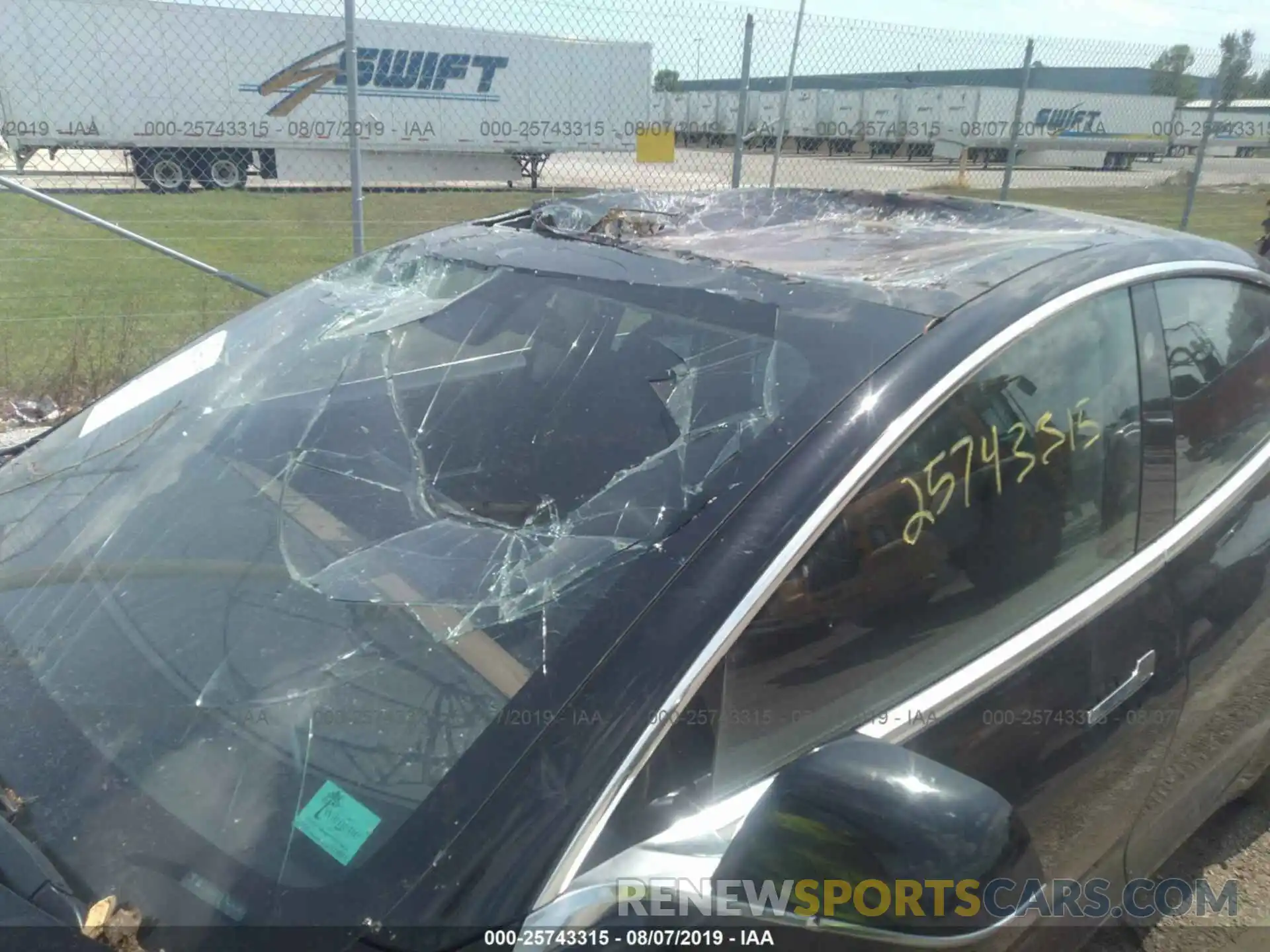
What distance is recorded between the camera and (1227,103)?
35.8 ft

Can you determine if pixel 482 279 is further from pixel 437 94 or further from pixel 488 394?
pixel 437 94

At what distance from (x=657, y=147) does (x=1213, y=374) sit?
4.02 meters

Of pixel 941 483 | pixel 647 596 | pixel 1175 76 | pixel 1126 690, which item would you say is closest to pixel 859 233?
pixel 941 483

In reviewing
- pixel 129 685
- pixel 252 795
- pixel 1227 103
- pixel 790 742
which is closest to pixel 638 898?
pixel 790 742

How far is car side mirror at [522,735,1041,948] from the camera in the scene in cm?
114

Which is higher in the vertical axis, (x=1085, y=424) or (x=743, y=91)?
(x=743, y=91)

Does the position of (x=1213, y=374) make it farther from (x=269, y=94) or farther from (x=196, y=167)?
(x=196, y=167)

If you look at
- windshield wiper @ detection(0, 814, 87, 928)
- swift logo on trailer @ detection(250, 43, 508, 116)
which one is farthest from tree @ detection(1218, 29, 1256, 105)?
swift logo on trailer @ detection(250, 43, 508, 116)

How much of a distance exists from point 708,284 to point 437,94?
20.4 meters

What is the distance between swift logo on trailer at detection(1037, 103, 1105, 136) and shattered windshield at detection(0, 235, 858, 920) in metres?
18.3

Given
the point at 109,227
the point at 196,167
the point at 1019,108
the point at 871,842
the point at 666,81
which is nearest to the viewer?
the point at 871,842

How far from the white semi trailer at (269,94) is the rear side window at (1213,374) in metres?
13.0

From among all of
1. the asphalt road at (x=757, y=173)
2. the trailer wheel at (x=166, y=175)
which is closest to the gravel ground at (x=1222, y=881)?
the asphalt road at (x=757, y=173)

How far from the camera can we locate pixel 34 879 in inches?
47.8
